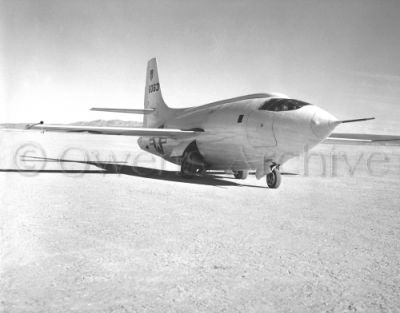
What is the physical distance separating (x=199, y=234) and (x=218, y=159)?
7.71 m

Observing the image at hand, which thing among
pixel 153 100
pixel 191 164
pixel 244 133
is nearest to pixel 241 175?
pixel 191 164

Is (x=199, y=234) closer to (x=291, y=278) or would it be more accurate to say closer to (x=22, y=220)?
(x=291, y=278)

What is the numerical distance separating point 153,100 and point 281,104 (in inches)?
424

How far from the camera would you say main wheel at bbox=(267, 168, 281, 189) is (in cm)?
1051

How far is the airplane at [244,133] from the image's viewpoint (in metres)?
9.48

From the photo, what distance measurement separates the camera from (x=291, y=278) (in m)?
3.45

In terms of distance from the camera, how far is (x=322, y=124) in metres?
9.10

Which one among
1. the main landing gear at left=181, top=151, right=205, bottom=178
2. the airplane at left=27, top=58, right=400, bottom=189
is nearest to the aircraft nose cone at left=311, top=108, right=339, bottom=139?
the airplane at left=27, top=58, right=400, bottom=189

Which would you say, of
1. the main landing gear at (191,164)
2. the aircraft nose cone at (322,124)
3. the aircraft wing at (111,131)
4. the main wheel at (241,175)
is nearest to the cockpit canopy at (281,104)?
the aircraft nose cone at (322,124)

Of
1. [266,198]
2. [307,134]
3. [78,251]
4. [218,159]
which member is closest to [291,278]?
[78,251]

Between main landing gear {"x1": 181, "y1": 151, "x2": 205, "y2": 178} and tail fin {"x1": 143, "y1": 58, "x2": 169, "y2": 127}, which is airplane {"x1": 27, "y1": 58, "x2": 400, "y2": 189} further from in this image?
tail fin {"x1": 143, "y1": 58, "x2": 169, "y2": 127}

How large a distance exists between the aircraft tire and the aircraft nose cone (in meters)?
1.89

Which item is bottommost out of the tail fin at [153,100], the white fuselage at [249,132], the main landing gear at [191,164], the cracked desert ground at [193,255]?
the cracked desert ground at [193,255]

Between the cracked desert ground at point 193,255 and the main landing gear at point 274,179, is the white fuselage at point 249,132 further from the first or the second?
the cracked desert ground at point 193,255
